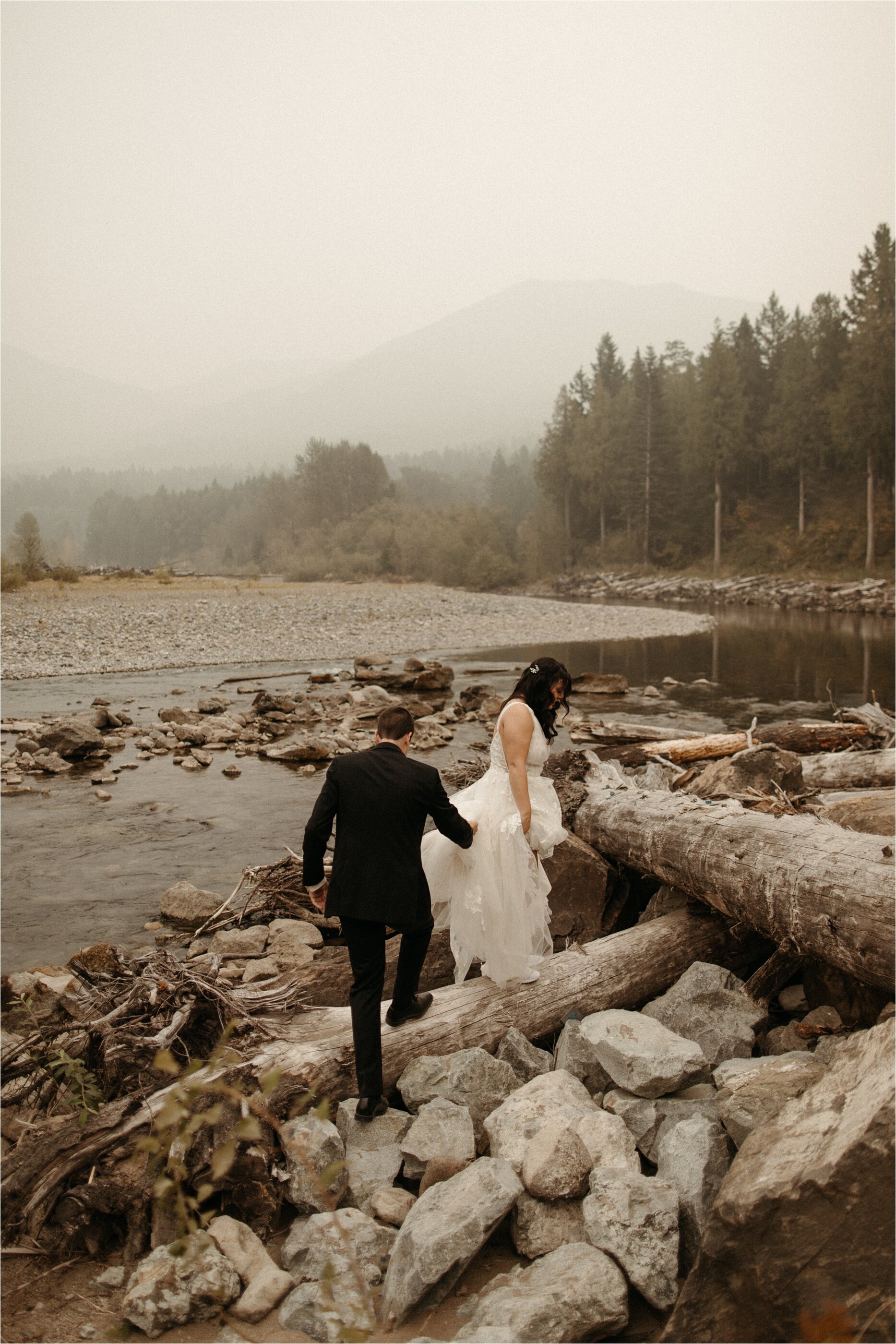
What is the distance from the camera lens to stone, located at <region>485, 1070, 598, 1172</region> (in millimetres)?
3789

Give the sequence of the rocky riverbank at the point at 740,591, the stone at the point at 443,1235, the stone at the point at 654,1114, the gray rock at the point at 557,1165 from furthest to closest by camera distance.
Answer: the rocky riverbank at the point at 740,591, the stone at the point at 654,1114, the gray rock at the point at 557,1165, the stone at the point at 443,1235

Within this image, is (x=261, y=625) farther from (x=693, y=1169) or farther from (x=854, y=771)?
(x=693, y=1169)

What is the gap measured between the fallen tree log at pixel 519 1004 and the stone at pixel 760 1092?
1321 millimetres

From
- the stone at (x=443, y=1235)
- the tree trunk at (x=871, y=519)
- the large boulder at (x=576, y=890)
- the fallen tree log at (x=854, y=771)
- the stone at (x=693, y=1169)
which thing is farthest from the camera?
the tree trunk at (x=871, y=519)

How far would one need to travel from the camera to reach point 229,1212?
12.3 ft

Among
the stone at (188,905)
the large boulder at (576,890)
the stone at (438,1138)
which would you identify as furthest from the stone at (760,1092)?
the stone at (188,905)

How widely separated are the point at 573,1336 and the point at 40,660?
86.0 feet

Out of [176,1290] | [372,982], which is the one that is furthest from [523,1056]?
[176,1290]

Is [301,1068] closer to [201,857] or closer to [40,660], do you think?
[201,857]

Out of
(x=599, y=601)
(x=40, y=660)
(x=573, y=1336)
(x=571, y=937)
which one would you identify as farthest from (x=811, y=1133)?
(x=599, y=601)

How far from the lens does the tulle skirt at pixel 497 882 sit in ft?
16.8

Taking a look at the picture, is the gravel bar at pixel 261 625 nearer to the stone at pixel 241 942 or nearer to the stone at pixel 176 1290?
the stone at pixel 241 942

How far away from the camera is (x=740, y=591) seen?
5550 cm

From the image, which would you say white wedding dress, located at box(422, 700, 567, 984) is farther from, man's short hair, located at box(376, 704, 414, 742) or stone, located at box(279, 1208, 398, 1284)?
stone, located at box(279, 1208, 398, 1284)
